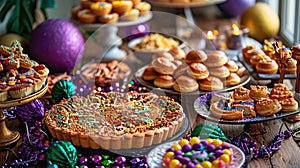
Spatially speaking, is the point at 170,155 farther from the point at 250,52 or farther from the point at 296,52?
the point at 250,52

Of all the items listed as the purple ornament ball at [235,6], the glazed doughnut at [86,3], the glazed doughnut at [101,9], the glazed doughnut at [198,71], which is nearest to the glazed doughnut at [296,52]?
the glazed doughnut at [198,71]

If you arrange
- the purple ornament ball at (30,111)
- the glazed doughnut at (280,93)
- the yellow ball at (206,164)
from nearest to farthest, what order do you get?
1. the yellow ball at (206,164)
2. the glazed doughnut at (280,93)
3. the purple ornament ball at (30,111)

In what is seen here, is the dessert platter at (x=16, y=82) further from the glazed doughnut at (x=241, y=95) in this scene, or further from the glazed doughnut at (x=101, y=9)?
the glazed doughnut at (x=101, y=9)

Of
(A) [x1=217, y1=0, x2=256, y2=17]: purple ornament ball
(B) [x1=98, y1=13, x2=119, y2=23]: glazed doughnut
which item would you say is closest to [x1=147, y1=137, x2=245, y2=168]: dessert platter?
(B) [x1=98, y1=13, x2=119, y2=23]: glazed doughnut

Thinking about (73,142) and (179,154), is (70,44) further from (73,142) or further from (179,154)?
(179,154)

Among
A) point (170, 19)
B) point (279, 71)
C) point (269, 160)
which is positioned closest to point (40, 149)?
point (269, 160)
